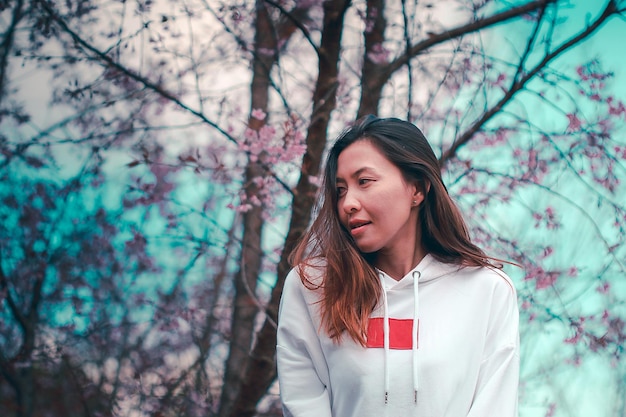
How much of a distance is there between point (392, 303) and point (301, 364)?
23 cm

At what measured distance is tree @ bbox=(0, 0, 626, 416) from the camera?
3.32m

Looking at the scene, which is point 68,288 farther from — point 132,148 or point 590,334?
point 590,334

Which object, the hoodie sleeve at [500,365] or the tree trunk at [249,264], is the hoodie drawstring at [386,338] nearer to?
the hoodie sleeve at [500,365]

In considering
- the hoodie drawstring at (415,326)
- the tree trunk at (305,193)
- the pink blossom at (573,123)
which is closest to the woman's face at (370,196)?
the hoodie drawstring at (415,326)

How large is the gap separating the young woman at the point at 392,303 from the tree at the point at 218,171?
1.56 metres

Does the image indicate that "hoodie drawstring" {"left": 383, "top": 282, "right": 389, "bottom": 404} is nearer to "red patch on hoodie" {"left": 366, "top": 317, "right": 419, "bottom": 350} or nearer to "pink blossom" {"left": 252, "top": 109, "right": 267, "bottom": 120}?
"red patch on hoodie" {"left": 366, "top": 317, "right": 419, "bottom": 350}

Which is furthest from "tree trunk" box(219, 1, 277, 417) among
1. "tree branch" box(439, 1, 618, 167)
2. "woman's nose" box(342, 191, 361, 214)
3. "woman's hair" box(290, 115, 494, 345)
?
"woman's nose" box(342, 191, 361, 214)

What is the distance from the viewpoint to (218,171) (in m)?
3.32

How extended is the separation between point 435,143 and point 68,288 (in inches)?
68.0

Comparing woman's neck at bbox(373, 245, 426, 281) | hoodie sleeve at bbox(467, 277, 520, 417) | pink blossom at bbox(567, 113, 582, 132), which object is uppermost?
pink blossom at bbox(567, 113, 582, 132)

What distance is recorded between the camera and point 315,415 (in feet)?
5.16

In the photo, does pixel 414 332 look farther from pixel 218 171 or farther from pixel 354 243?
pixel 218 171

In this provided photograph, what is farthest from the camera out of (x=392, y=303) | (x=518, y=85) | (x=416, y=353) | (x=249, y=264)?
(x=249, y=264)

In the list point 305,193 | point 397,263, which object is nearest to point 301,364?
point 397,263
